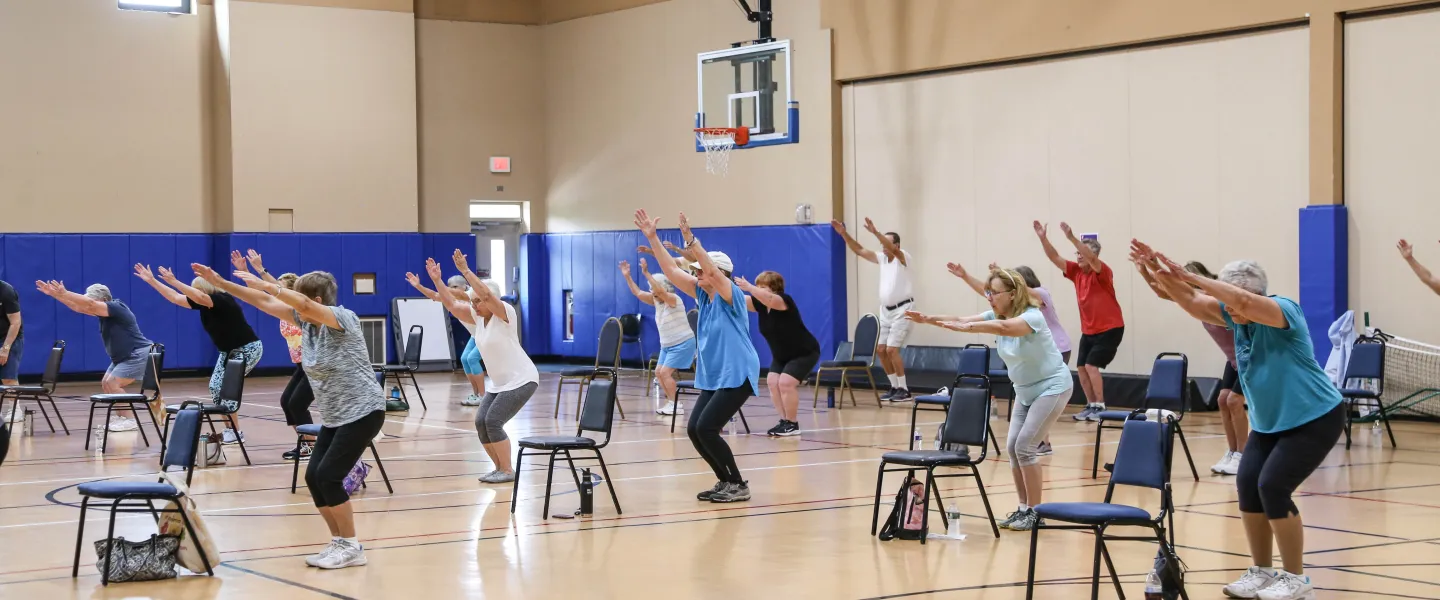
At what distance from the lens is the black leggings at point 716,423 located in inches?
374

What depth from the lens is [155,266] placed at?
22.4m

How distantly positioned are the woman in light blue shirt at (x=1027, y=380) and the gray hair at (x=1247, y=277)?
1685 millimetres

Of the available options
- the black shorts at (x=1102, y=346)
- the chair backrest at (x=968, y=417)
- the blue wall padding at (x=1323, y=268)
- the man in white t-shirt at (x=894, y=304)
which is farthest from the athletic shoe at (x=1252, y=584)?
the man in white t-shirt at (x=894, y=304)

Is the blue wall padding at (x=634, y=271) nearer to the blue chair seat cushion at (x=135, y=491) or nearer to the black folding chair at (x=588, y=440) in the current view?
the black folding chair at (x=588, y=440)

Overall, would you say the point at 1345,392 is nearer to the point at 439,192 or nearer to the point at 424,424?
the point at 424,424

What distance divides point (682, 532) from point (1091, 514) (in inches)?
127

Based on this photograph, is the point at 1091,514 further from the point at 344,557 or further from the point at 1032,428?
the point at 344,557

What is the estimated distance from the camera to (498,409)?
10227 mm

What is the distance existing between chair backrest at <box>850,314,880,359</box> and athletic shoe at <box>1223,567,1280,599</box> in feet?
35.2

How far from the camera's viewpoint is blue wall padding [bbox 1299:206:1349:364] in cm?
1468

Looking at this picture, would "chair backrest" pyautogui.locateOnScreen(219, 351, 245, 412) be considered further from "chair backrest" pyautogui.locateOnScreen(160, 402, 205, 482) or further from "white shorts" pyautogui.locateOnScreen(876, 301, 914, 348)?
"white shorts" pyautogui.locateOnScreen(876, 301, 914, 348)

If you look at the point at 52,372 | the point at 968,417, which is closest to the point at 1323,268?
the point at 968,417

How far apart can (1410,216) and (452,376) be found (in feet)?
47.7

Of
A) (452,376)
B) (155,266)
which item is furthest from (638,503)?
(155,266)
